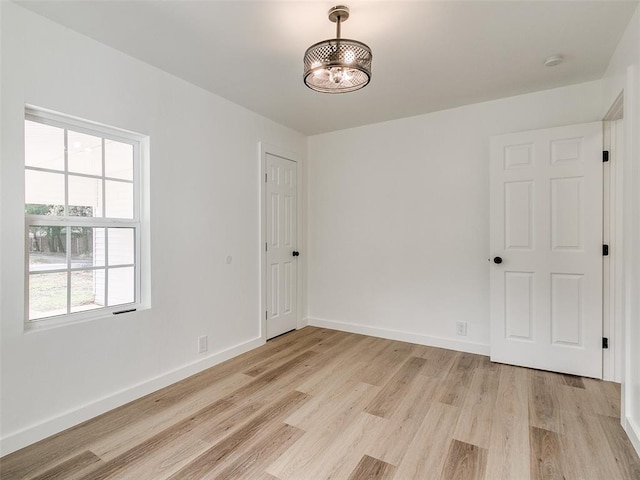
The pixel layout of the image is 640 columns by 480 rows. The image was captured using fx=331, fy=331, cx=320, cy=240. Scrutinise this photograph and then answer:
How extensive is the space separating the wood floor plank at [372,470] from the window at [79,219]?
77.5 inches

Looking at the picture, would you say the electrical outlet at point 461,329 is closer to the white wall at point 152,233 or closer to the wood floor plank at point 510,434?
the wood floor plank at point 510,434

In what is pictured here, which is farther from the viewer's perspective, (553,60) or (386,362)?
(386,362)

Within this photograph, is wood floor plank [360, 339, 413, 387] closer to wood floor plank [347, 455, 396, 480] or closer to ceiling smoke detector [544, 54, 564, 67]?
wood floor plank [347, 455, 396, 480]

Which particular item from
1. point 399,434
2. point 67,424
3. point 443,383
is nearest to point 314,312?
point 443,383

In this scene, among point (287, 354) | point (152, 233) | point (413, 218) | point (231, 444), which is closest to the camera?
point (231, 444)

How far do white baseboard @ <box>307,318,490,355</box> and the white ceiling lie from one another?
8.13 ft

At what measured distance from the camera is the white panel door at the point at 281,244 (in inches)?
151

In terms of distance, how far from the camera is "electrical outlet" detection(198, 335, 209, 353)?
298cm

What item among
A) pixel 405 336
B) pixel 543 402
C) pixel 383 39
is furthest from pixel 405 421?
pixel 383 39

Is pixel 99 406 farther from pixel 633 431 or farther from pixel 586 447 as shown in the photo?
pixel 633 431

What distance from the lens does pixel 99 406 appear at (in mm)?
2262

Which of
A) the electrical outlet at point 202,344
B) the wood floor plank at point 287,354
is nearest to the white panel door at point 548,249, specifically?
the wood floor plank at point 287,354

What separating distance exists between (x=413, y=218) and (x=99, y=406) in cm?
325

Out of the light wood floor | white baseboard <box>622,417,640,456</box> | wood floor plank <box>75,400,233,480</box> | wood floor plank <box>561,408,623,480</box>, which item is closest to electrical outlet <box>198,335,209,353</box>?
the light wood floor
